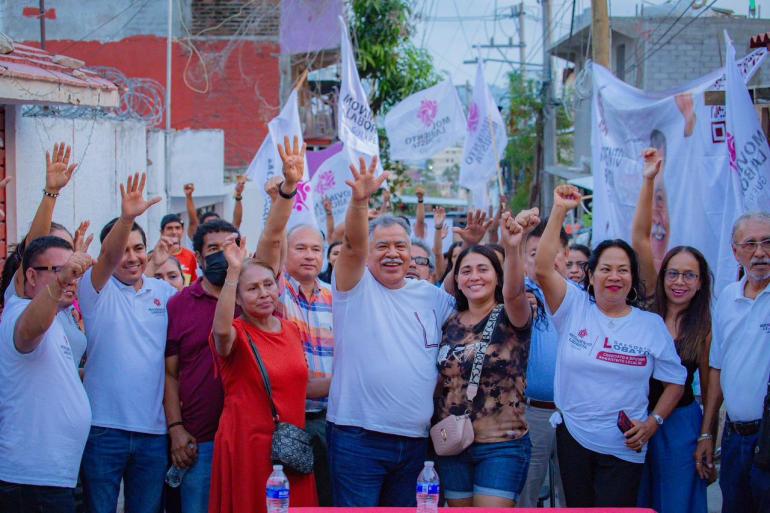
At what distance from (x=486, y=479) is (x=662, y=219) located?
3.42 metres

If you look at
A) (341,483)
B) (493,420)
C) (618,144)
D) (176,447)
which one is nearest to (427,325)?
(493,420)

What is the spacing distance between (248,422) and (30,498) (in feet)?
3.61

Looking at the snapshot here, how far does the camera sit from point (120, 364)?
205 inches

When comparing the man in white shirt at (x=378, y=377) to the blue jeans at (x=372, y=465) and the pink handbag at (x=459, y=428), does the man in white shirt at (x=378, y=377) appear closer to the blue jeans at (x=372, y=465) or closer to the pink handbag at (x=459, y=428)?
the blue jeans at (x=372, y=465)

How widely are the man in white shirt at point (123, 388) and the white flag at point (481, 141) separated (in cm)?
788

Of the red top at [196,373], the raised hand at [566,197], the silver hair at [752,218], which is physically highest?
the raised hand at [566,197]

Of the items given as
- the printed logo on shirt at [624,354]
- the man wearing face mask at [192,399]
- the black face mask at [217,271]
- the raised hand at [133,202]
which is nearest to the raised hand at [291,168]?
the black face mask at [217,271]

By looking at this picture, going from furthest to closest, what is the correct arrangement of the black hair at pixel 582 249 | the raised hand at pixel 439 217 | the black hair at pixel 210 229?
the raised hand at pixel 439 217
the black hair at pixel 582 249
the black hair at pixel 210 229

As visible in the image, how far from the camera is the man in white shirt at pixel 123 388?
A: 17.0 feet

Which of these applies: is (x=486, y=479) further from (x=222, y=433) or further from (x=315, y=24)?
(x=315, y=24)

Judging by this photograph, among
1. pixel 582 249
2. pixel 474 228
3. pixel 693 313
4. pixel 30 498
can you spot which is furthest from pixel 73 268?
pixel 582 249

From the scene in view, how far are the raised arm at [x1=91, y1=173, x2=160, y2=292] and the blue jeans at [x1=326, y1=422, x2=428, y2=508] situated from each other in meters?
1.48

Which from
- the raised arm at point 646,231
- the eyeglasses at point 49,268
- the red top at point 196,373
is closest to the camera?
the eyeglasses at point 49,268

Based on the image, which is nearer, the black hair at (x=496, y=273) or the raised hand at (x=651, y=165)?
the black hair at (x=496, y=273)
